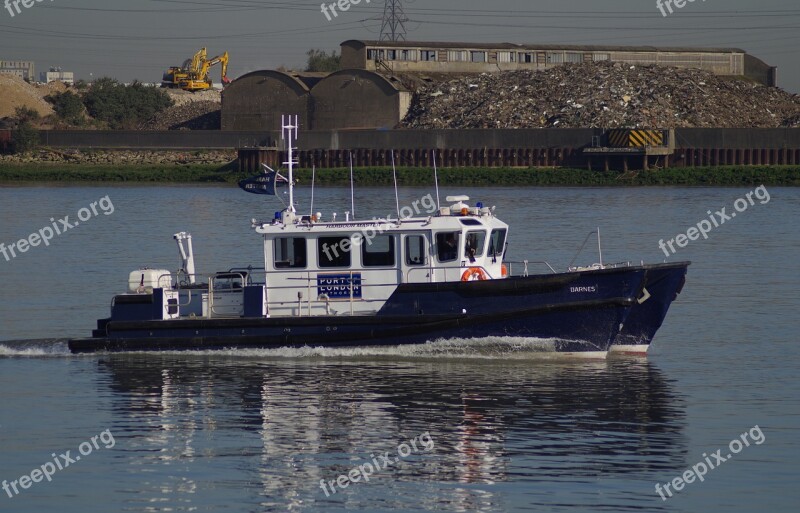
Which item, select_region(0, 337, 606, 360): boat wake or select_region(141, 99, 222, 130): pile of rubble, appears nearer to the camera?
select_region(0, 337, 606, 360): boat wake

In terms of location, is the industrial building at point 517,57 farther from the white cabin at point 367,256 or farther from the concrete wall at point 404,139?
the white cabin at point 367,256

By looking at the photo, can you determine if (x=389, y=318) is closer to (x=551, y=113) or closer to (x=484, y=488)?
(x=484, y=488)

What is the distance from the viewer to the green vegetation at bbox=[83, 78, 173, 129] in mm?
104500

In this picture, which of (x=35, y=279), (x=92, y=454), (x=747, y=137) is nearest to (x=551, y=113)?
(x=747, y=137)

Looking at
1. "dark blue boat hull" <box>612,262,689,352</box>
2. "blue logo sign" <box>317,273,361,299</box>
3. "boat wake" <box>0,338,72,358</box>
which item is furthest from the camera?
"boat wake" <box>0,338,72,358</box>

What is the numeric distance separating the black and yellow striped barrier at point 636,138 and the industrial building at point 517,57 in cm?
1901

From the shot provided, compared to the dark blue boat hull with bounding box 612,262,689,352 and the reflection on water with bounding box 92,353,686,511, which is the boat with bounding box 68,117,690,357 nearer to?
the dark blue boat hull with bounding box 612,262,689,352

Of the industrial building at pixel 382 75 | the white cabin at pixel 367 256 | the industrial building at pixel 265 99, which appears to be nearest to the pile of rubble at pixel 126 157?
the industrial building at pixel 265 99

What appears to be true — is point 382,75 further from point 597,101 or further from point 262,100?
point 597,101

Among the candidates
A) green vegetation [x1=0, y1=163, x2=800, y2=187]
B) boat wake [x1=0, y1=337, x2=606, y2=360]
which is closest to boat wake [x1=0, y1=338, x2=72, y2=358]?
boat wake [x1=0, y1=337, x2=606, y2=360]

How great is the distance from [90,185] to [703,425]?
63.3m

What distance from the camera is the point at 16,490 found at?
14469 millimetres

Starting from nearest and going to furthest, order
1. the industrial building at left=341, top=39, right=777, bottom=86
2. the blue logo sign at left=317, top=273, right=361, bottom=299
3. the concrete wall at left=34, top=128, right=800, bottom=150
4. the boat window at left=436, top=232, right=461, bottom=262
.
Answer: the boat window at left=436, top=232, right=461, bottom=262
the blue logo sign at left=317, top=273, right=361, bottom=299
the concrete wall at left=34, top=128, right=800, bottom=150
the industrial building at left=341, top=39, right=777, bottom=86

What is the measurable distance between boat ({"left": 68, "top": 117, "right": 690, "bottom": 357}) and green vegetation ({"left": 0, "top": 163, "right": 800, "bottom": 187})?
47400 millimetres
